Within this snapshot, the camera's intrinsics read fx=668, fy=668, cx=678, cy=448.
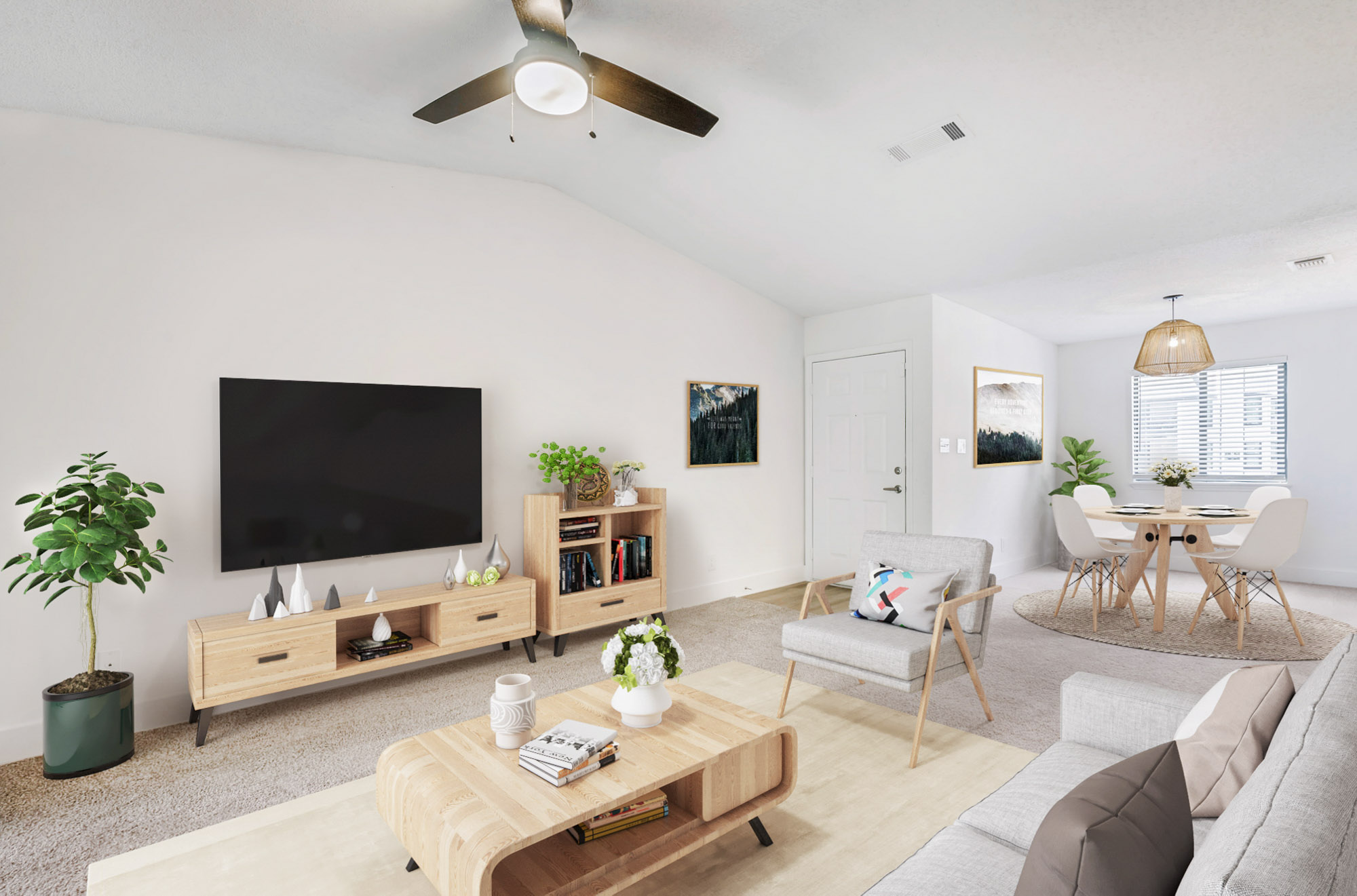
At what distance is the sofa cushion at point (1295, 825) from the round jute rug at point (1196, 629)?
347 centimetres

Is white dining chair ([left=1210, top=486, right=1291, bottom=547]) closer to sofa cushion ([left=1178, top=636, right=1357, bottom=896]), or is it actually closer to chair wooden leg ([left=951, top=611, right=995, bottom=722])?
chair wooden leg ([left=951, top=611, right=995, bottom=722])

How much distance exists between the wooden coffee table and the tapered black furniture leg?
56.1 inches

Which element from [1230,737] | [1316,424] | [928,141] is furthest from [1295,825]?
[1316,424]

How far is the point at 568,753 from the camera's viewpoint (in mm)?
1794

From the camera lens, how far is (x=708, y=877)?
77.0 inches

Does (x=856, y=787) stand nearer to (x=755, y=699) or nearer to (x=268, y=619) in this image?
(x=755, y=699)

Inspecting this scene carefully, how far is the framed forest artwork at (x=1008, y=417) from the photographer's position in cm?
572

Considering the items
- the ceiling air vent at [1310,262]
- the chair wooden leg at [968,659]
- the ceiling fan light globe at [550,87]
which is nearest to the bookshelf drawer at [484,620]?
the chair wooden leg at [968,659]

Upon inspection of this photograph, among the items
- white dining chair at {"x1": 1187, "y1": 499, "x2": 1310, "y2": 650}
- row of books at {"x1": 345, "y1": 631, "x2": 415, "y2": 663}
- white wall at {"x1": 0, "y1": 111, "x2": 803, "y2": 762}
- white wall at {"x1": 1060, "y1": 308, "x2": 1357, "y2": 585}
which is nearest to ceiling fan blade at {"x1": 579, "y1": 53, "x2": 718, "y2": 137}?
white wall at {"x1": 0, "y1": 111, "x2": 803, "y2": 762}

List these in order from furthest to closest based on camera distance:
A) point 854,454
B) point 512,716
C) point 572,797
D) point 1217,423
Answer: point 1217,423 < point 854,454 < point 512,716 < point 572,797

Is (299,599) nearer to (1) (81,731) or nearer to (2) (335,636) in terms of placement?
(2) (335,636)

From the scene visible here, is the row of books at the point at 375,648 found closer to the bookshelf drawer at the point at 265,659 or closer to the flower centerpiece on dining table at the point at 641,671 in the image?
the bookshelf drawer at the point at 265,659

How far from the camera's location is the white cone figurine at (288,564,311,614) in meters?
3.15

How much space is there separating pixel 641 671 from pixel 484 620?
6.28 feet
